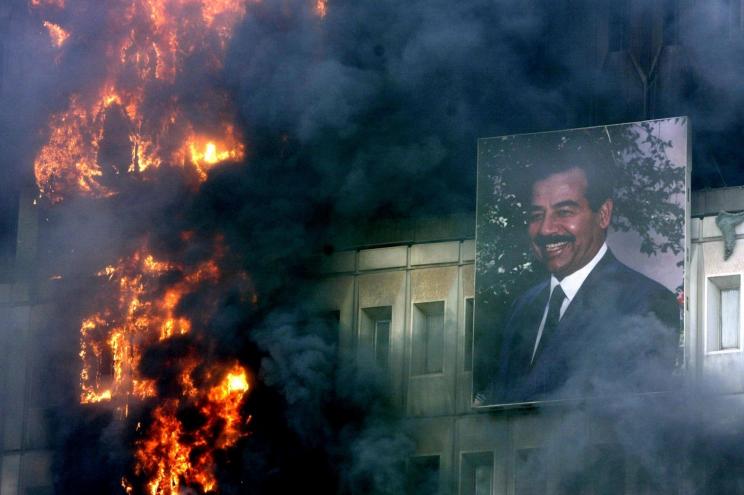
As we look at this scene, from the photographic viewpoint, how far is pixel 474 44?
48.8 m

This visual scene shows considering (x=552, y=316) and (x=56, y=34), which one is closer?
(x=552, y=316)

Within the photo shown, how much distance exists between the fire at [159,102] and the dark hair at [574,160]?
7.41 meters

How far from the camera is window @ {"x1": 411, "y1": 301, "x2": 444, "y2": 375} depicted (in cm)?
4778

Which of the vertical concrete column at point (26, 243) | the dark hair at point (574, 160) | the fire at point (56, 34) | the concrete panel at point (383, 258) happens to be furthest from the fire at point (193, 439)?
the fire at point (56, 34)

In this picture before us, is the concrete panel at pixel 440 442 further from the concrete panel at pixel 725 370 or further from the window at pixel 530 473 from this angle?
the concrete panel at pixel 725 370

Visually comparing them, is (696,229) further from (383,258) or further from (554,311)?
(383,258)

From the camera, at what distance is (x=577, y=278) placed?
45.8 m

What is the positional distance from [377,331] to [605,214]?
6.73m

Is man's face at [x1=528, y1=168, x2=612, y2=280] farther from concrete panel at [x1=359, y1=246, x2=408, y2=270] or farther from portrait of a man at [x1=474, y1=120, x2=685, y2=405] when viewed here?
concrete panel at [x1=359, y1=246, x2=408, y2=270]

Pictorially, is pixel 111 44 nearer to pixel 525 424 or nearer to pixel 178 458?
pixel 178 458

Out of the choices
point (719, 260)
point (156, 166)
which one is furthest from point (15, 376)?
point (719, 260)

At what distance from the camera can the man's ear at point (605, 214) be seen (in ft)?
149

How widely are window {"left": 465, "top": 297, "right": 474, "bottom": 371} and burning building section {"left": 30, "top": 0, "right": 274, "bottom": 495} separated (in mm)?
5579

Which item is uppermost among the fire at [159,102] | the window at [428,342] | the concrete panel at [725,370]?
the fire at [159,102]
